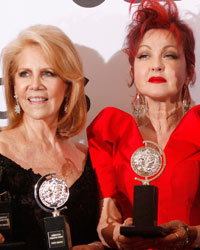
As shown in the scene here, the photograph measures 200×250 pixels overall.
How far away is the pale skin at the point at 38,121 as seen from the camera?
2.51 meters

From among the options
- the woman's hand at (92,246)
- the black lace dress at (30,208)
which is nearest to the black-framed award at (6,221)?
the black lace dress at (30,208)

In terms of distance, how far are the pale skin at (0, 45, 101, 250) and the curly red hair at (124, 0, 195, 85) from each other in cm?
51

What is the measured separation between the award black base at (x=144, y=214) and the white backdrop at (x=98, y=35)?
1.01 m

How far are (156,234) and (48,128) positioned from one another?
90 cm

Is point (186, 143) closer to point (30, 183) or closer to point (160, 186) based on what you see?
point (160, 186)

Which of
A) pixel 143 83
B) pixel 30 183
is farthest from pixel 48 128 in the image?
pixel 143 83

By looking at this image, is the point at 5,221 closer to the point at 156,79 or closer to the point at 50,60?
the point at 50,60

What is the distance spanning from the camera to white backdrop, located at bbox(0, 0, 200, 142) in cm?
310

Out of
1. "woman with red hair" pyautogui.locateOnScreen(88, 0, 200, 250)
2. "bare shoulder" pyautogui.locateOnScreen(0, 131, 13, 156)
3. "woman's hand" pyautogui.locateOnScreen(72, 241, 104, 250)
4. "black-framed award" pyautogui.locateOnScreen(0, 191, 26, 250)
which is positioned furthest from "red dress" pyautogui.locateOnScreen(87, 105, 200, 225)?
"black-framed award" pyautogui.locateOnScreen(0, 191, 26, 250)

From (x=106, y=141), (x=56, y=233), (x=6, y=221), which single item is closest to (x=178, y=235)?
(x=56, y=233)

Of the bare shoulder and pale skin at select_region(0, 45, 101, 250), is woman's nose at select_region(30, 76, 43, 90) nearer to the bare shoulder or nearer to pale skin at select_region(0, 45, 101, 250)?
pale skin at select_region(0, 45, 101, 250)

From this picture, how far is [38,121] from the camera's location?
2.63 m

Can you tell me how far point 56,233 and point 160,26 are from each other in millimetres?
1339

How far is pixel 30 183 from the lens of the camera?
7.76 ft
